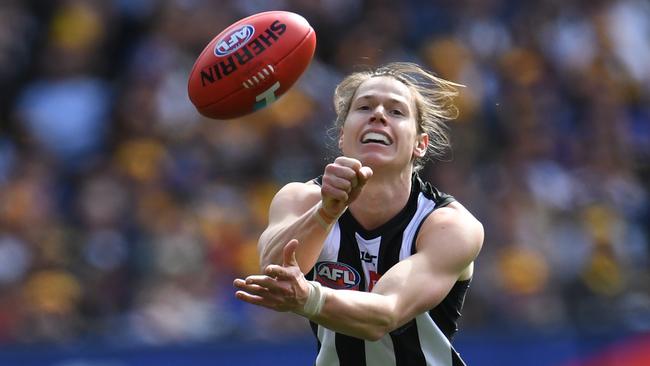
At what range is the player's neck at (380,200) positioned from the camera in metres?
4.82

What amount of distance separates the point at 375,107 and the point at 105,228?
12.2 ft

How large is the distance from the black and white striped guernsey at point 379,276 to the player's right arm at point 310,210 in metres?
0.18

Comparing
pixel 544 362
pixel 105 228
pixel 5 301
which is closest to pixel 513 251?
pixel 544 362

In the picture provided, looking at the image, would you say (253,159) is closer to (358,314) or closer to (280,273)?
(358,314)

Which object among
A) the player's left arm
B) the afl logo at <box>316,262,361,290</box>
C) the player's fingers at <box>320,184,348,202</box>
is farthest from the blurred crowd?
the player's fingers at <box>320,184,348,202</box>

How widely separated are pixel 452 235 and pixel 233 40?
1209 mm

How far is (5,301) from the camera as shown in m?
7.87

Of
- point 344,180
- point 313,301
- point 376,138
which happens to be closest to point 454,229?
point 376,138

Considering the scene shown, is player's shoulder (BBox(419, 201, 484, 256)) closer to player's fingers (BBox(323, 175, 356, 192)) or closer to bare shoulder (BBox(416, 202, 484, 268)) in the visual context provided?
bare shoulder (BBox(416, 202, 484, 268))

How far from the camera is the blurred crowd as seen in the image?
8000 millimetres

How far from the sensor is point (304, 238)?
14.6 feet

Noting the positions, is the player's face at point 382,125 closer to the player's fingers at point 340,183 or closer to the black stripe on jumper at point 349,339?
the black stripe on jumper at point 349,339

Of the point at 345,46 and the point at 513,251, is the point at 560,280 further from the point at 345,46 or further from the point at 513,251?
the point at 345,46

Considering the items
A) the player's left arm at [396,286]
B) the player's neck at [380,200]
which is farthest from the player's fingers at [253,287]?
the player's neck at [380,200]
